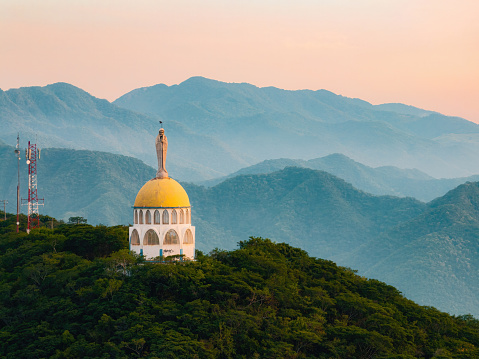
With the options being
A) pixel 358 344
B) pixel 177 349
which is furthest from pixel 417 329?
pixel 177 349

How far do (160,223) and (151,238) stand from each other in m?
1.38

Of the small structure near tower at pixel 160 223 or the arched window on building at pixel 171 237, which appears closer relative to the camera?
the small structure near tower at pixel 160 223

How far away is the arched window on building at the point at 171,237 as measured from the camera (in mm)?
71625

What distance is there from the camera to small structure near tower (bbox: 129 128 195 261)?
234 ft

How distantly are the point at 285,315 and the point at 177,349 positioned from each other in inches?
411

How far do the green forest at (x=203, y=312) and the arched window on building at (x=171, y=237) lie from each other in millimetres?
2395

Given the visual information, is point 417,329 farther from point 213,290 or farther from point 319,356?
point 213,290

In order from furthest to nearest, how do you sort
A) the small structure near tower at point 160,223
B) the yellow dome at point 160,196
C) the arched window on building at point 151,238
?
1. the arched window on building at point 151,238
2. the yellow dome at point 160,196
3. the small structure near tower at point 160,223

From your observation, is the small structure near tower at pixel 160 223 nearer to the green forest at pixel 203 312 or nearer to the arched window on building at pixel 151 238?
the arched window on building at pixel 151 238

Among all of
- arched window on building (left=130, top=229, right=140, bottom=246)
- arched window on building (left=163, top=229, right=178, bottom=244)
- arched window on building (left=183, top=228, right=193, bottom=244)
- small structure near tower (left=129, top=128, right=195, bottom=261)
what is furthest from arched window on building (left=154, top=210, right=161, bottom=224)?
arched window on building (left=183, top=228, right=193, bottom=244)

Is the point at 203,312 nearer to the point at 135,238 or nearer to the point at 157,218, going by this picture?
the point at 157,218

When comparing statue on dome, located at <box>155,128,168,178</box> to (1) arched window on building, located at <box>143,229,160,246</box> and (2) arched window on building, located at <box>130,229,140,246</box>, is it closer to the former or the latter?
(1) arched window on building, located at <box>143,229,160,246</box>

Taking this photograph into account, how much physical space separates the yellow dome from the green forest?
413 centimetres

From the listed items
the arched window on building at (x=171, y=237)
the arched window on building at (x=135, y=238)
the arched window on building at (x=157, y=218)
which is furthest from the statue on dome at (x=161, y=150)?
the arched window on building at (x=135, y=238)
